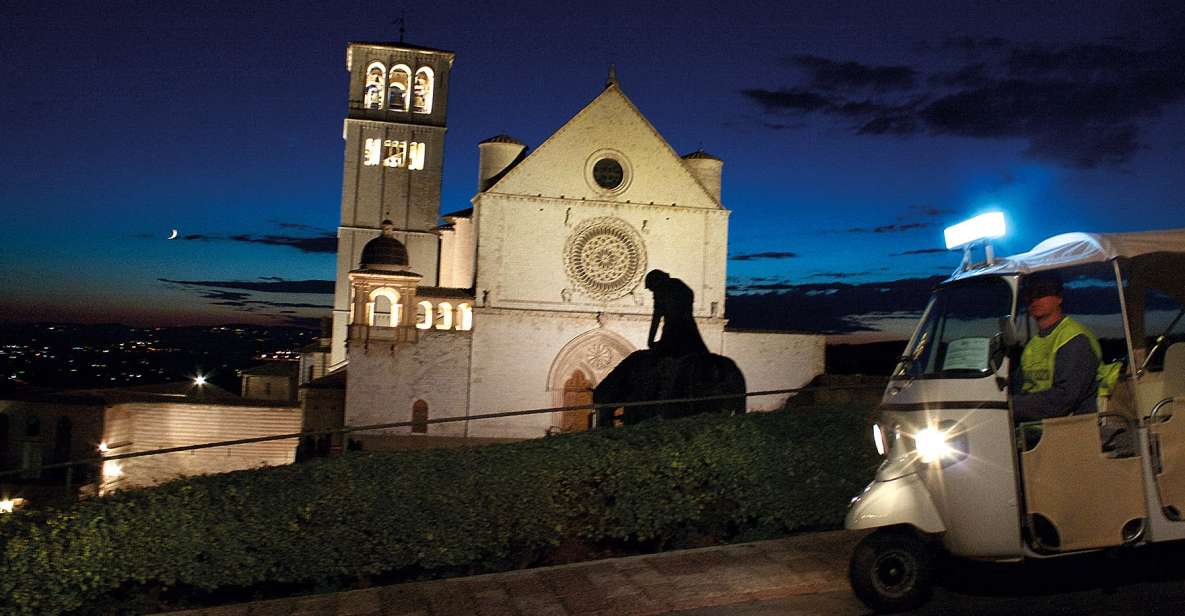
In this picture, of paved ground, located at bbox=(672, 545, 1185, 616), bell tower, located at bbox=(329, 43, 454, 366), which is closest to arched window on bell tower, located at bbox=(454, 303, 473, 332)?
bell tower, located at bbox=(329, 43, 454, 366)

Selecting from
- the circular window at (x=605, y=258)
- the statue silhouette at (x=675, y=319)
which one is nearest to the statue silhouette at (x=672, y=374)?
the statue silhouette at (x=675, y=319)

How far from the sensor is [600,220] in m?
32.3

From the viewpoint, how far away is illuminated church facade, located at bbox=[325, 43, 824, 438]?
30406mm

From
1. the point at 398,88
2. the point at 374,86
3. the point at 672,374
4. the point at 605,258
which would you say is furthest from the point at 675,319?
the point at 398,88

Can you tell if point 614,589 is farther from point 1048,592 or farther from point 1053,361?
point 1053,361

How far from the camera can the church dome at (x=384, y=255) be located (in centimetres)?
3244

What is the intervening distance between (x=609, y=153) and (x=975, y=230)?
2651cm

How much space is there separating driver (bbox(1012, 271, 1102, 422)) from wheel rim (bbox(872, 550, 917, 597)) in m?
1.09

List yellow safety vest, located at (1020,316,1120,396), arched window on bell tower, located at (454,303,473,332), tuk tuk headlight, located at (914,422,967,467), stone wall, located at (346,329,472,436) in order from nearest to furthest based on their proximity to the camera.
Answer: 1. tuk tuk headlight, located at (914,422,967,467)
2. yellow safety vest, located at (1020,316,1120,396)
3. stone wall, located at (346,329,472,436)
4. arched window on bell tower, located at (454,303,473,332)

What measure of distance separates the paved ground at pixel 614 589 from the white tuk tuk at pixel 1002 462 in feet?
2.44

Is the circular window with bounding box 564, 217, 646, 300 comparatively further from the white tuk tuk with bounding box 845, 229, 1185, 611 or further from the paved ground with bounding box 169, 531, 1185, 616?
the white tuk tuk with bounding box 845, 229, 1185, 611

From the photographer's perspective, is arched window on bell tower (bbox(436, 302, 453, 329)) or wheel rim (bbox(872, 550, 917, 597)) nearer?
wheel rim (bbox(872, 550, 917, 597))

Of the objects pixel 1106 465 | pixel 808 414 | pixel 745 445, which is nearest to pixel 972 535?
pixel 1106 465

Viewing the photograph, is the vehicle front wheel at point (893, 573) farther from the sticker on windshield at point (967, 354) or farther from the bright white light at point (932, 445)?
the sticker on windshield at point (967, 354)
